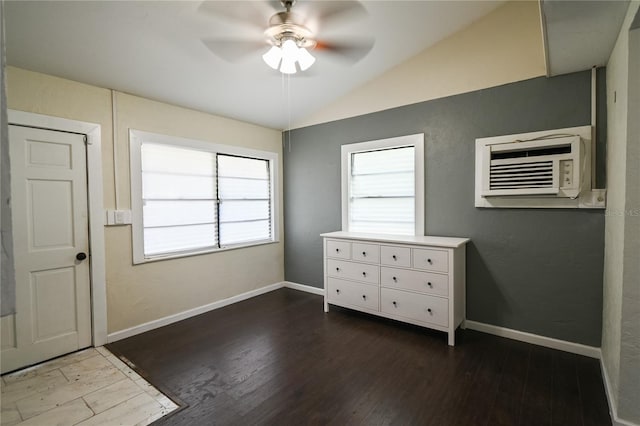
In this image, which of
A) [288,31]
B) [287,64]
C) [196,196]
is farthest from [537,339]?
[196,196]

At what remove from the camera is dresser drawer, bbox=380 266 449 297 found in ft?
9.14

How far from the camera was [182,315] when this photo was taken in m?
3.44

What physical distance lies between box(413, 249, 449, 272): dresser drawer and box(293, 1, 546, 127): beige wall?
65.3 inches

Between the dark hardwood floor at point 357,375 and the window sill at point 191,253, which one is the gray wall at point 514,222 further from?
the window sill at point 191,253

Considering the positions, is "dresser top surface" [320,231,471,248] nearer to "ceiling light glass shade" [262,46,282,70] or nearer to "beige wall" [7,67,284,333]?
"beige wall" [7,67,284,333]

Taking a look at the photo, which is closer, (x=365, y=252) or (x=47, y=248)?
(x=47, y=248)

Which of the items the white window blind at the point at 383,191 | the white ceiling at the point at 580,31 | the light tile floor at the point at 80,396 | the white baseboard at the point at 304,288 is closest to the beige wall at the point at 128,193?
the light tile floor at the point at 80,396

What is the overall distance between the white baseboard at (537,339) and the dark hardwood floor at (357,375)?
7cm

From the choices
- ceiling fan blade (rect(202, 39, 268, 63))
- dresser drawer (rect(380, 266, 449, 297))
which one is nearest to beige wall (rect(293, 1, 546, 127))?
ceiling fan blade (rect(202, 39, 268, 63))

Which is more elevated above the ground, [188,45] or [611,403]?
A: [188,45]

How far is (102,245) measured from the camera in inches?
112

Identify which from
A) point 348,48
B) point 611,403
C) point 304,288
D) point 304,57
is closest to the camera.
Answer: point 611,403

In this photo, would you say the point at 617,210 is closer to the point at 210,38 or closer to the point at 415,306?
the point at 415,306

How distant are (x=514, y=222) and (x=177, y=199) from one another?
3.50 meters
